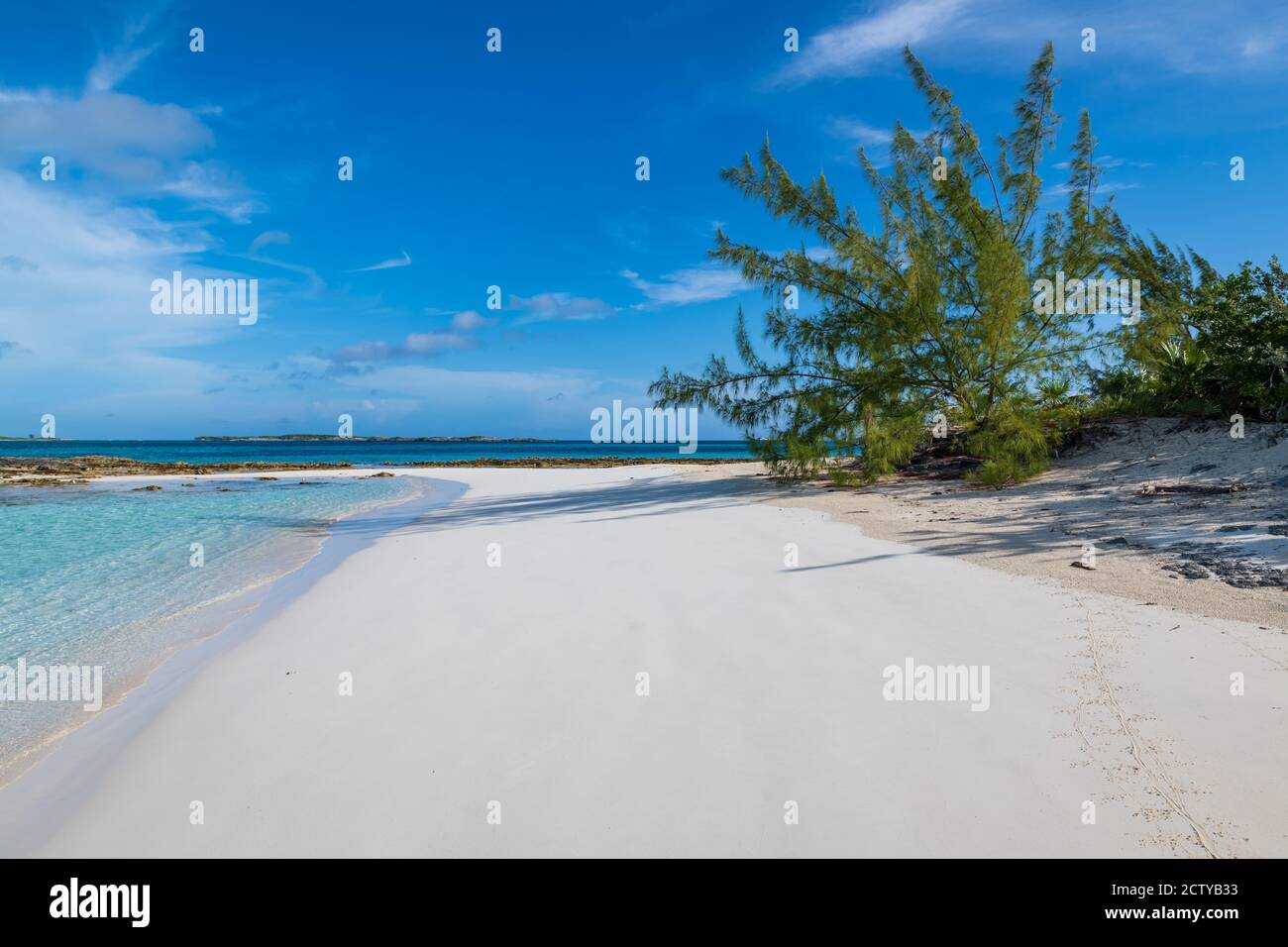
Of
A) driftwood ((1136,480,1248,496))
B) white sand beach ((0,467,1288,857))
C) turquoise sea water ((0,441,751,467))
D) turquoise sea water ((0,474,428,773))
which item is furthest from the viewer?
turquoise sea water ((0,441,751,467))

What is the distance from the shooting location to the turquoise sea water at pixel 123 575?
4062mm

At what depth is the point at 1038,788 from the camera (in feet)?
7.18

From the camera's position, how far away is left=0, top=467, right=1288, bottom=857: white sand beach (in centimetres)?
205

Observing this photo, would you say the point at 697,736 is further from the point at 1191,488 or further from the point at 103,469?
the point at 103,469

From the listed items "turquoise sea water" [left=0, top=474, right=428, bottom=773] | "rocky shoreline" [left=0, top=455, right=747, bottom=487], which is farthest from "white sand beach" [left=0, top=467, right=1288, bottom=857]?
"rocky shoreline" [left=0, top=455, right=747, bottom=487]

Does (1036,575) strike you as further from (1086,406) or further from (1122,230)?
(1122,230)

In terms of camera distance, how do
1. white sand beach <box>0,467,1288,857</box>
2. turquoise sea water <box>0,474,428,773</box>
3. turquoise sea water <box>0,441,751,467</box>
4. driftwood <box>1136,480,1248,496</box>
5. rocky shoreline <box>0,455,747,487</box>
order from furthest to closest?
1. turquoise sea water <box>0,441,751,467</box>
2. rocky shoreline <box>0,455,747,487</box>
3. driftwood <box>1136,480,1248,496</box>
4. turquoise sea water <box>0,474,428,773</box>
5. white sand beach <box>0,467,1288,857</box>

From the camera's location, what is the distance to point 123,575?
6.45 meters

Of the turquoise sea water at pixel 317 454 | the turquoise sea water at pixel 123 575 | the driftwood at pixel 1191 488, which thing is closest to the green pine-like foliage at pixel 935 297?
the driftwood at pixel 1191 488

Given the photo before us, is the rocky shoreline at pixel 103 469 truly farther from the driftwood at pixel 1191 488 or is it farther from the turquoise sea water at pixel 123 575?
the driftwood at pixel 1191 488

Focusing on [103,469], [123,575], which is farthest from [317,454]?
[123,575]

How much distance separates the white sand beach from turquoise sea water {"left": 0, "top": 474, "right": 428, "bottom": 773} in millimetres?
519

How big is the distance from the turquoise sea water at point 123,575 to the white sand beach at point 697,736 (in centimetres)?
52

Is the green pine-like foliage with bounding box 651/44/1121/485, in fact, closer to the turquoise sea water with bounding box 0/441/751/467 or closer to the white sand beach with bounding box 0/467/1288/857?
the white sand beach with bounding box 0/467/1288/857
